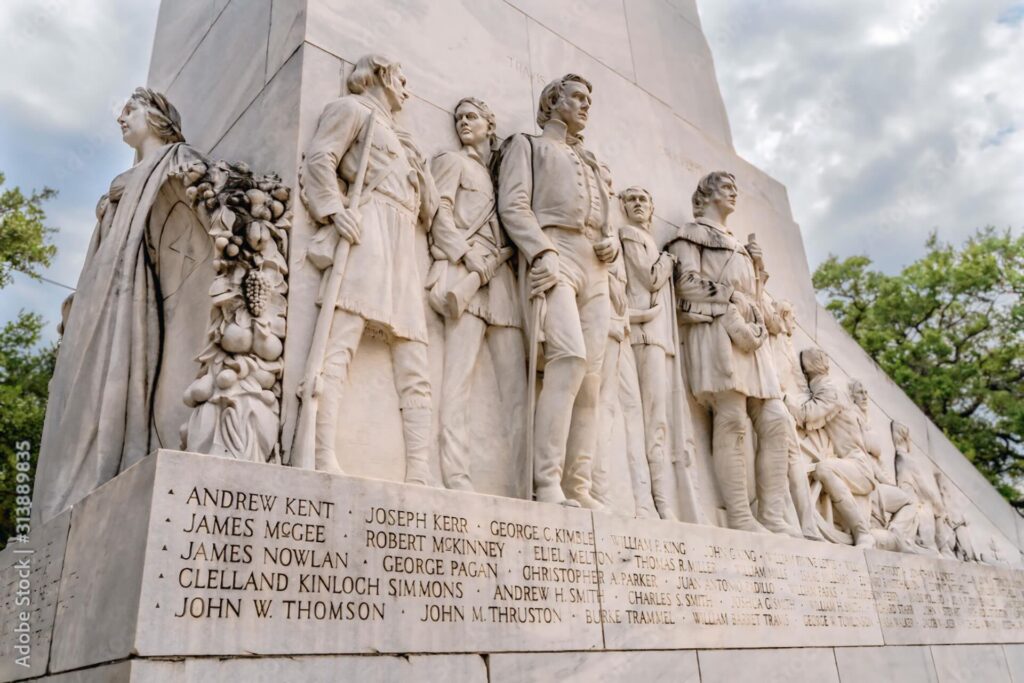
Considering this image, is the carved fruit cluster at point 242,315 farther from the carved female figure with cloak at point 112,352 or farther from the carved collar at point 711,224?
the carved collar at point 711,224

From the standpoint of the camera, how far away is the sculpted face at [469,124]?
24.1ft

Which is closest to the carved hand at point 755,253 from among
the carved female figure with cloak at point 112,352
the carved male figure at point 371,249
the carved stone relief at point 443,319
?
the carved stone relief at point 443,319

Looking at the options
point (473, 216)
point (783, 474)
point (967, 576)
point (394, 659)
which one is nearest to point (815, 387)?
point (783, 474)

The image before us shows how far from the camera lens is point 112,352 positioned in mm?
5922

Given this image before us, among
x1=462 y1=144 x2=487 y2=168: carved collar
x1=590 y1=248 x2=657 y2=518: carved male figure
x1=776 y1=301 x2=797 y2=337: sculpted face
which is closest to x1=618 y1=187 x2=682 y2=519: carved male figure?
x1=590 y1=248 x2=657 y2=518: carved male figure

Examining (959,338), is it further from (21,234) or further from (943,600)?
(21,234)

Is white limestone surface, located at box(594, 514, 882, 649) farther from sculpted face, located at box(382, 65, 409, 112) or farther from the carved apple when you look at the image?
sculpted face, located at box(382, 65, 409, 112)

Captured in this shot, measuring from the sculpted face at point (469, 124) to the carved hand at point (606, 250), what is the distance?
147cm

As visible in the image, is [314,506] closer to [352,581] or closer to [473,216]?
[352,581]

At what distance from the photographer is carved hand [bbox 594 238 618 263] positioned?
23.9 ft

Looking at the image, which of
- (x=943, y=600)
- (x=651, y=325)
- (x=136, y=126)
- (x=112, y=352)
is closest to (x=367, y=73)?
(x=136, y=126)

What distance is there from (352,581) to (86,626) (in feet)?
4.48

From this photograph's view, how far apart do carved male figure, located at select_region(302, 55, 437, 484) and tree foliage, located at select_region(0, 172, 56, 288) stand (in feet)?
45.4

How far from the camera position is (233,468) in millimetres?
4422
